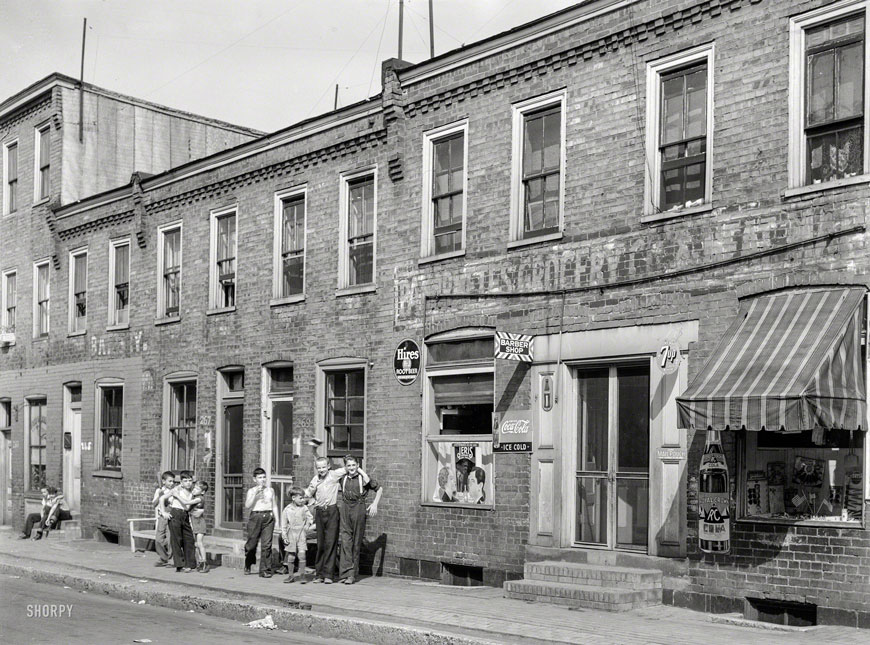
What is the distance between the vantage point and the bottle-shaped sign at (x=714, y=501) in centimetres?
1249

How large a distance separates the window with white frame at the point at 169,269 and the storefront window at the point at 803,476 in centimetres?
1395

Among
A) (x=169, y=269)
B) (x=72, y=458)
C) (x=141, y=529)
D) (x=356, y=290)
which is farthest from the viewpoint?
(x=72, y=458)

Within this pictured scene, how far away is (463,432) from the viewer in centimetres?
1647

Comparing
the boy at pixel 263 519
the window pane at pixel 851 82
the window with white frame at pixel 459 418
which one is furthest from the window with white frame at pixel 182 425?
the window pane at pixel 851 82

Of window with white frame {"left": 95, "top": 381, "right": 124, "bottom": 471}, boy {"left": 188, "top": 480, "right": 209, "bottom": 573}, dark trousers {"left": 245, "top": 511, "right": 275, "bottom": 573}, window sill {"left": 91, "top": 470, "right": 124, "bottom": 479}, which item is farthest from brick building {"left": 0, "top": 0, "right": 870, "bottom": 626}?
window with white frame {"left": 95, "top": 381, "right": 124, "bottom": 471}

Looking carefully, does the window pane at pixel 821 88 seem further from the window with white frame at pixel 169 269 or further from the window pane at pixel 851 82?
the window with white frame at pixel 169 269

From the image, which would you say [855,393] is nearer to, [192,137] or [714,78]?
[714,78]

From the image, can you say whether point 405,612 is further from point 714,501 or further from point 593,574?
point 714,501

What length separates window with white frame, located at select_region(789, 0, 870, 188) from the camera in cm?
1181

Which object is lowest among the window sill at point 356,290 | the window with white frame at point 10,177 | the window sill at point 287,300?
the window sill at point 287,300

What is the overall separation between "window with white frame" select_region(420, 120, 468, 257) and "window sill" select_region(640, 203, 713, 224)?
11.6 feet

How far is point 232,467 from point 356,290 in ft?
16.9

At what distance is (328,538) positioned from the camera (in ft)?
52.9

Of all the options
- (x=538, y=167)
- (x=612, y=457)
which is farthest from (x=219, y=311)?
(x=612, y=457)
